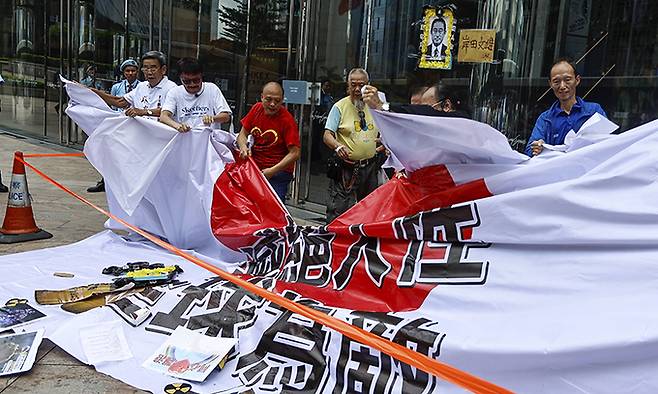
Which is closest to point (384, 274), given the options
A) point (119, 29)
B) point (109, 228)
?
point (109, 228)

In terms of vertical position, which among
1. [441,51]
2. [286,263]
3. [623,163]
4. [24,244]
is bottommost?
[24,244]

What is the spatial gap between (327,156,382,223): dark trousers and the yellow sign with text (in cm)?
169

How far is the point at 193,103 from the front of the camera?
5.25m

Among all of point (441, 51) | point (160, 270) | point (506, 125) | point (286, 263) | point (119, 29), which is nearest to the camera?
point (286, 263)

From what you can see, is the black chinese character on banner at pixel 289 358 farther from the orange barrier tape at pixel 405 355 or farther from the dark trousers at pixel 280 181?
the dark trousers at pixel 280 181

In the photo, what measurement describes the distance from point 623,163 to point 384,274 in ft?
3.97

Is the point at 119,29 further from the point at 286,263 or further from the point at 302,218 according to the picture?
the point at 286,263

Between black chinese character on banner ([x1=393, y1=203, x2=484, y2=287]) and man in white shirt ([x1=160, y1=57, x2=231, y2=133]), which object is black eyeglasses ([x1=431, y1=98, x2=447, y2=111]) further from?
man in white shirt ([x1=160, y1=57, x2=231, y2=133])

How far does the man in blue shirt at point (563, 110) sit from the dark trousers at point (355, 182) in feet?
4.91

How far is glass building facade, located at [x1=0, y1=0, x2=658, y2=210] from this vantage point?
523 centimetres

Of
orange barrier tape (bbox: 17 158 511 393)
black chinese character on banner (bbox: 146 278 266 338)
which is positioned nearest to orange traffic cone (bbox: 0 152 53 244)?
black chinese character on banner (bbox: 146 278 266 338)

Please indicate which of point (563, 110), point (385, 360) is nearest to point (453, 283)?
point (385, 360)

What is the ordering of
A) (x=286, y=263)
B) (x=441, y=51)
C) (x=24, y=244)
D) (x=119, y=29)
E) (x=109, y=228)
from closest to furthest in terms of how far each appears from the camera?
1. (x=286, y=263)
2. (x=24, y=244)
3. (x=109, y=228)
4. (x=441, y=51)
5. (x=119, y=29)

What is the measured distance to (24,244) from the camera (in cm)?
499
